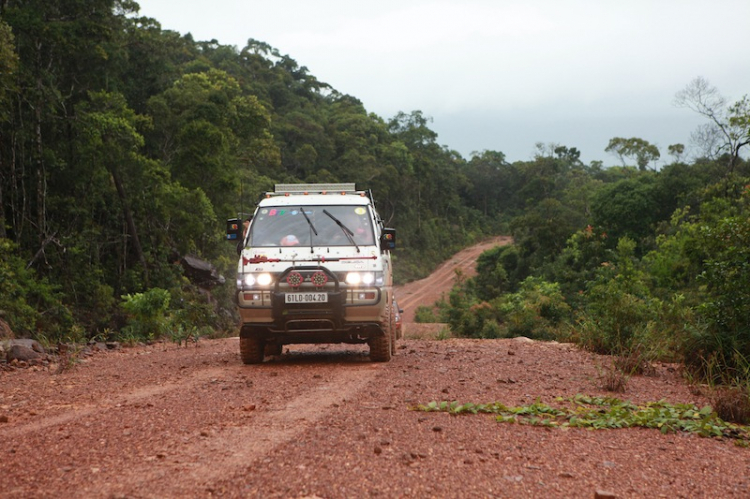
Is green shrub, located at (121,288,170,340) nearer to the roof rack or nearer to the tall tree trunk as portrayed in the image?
the tall tree trunk

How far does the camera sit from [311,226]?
33.9 feet

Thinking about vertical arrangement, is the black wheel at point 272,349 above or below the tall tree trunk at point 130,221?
below

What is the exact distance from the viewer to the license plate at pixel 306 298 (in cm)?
946

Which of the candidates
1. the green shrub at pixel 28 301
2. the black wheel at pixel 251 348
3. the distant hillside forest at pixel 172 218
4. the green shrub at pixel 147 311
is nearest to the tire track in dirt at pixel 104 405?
the black wheel at pixel 251 348

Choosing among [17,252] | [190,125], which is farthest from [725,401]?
[190,125]

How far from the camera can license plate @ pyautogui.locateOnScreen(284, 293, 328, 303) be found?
9.46 m

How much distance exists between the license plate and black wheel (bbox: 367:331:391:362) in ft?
3.47

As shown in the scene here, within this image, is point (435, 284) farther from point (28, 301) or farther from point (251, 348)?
point (251, 348)

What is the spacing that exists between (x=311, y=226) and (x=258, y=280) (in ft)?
3.83

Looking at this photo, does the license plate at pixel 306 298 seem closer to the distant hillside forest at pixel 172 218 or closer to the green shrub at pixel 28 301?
the distant hillside forest at pixel 172 218

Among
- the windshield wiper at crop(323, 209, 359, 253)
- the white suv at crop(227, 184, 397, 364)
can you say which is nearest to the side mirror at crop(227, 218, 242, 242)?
the white suv at crop(227, 184, 397, 364)

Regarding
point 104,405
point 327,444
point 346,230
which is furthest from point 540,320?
point 327,444

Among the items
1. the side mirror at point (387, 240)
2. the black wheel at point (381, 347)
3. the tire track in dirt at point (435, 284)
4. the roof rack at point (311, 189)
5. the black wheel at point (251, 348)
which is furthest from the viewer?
the tire track in dirt at point (435, 284)

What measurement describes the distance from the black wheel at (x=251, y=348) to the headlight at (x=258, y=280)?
68 cm
